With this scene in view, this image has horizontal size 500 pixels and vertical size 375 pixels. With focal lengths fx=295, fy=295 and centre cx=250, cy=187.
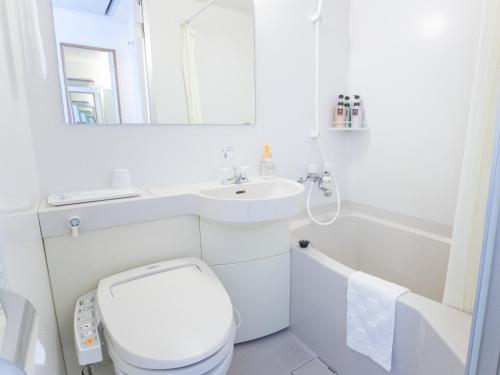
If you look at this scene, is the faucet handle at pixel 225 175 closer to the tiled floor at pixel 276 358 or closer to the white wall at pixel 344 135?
the white wall at pixel 344 135

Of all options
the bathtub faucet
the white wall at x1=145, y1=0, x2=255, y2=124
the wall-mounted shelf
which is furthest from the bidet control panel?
the wall-mounted shelf

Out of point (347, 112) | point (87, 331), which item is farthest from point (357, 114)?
point (87, 331)

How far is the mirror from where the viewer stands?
121cm

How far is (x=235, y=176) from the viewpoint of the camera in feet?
5.07

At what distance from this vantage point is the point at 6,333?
0.29 meters

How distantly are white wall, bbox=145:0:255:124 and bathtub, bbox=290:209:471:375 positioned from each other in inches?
32.6

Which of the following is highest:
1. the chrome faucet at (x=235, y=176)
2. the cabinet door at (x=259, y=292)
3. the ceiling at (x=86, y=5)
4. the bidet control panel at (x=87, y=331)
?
the ceiling at (x=86, y=5)

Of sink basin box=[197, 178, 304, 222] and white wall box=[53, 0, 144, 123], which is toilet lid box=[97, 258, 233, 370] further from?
white wall box=[53, 0, 144, 123]

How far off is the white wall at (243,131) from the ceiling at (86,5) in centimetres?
6

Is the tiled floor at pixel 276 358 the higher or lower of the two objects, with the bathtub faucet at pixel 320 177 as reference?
lower

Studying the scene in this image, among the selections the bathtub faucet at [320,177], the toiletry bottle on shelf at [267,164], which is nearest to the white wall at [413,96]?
the bathtub faucet at [320,177]

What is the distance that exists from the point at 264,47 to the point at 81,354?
63.7 inches

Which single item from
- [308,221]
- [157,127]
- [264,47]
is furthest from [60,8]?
[308,221]

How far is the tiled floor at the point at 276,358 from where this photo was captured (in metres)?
1.41
